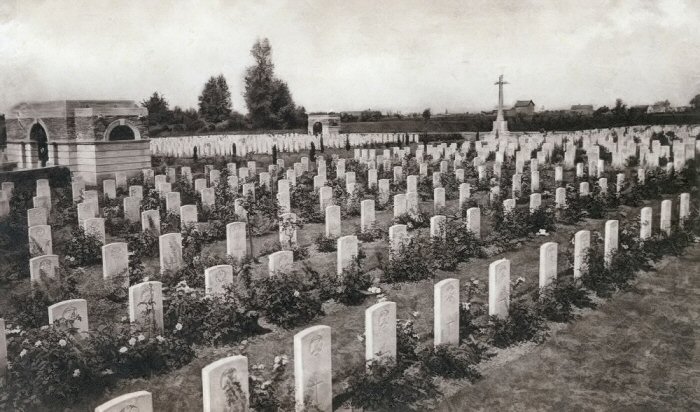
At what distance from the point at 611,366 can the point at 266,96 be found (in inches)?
1916

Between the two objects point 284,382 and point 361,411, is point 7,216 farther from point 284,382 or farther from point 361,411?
point 361,411

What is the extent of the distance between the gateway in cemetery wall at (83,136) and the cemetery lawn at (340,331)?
11631 mm

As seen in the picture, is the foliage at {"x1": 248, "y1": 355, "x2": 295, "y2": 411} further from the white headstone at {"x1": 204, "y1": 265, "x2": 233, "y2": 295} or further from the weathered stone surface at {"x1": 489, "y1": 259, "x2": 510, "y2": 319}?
the weathered stone surface at {"x1": 489, "y1": 259, "x2": 510, "y2": 319}

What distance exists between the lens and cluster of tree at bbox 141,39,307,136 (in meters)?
53.1

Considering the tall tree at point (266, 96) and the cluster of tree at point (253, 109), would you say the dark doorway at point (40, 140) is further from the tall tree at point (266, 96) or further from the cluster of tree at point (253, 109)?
the tall tree at point (266, 96)

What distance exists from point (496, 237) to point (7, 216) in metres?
10.7

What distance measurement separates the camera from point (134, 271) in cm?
971

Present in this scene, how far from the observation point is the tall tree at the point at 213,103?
5788cm

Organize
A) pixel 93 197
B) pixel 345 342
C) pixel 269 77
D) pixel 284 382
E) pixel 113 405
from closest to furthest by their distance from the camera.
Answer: pixel 113 405, pixel 284 382, pixel 345 342, pixel 93 197, pixel 269 77

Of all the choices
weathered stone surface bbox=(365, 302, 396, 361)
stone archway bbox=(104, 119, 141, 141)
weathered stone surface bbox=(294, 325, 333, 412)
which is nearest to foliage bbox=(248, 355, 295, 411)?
weathered stone surface bbox=(294, 325, 333, 412)

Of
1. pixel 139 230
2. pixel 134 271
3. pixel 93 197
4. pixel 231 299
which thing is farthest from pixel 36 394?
pixel 93 197

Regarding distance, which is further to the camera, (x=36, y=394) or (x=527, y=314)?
(x=527, y=314)

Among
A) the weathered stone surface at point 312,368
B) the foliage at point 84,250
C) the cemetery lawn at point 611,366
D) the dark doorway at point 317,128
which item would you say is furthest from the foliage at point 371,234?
the dark doorway at point 317,128

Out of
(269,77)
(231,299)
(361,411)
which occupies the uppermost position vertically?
(269,77)
